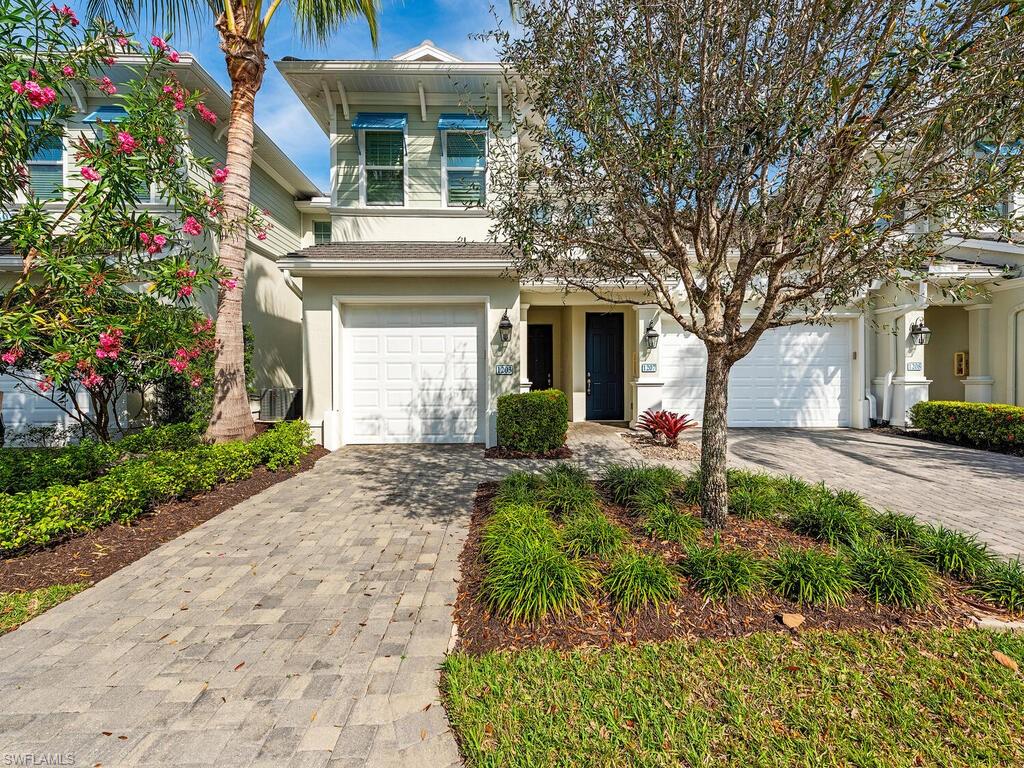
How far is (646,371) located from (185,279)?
8372 mm

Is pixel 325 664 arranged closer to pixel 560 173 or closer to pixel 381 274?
pixel 560 173

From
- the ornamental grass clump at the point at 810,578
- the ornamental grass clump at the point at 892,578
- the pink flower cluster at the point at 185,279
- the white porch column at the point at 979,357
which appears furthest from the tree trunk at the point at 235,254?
the white porch column at the point at 979,357

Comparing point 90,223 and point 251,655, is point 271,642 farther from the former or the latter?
point 90,223

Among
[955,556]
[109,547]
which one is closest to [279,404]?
[109,547]

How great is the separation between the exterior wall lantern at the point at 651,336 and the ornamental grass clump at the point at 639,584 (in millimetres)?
7193

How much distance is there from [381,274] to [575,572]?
6735 mm

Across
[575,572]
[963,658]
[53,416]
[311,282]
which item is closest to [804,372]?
[963,658]

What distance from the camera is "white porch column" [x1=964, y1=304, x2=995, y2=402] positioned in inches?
403

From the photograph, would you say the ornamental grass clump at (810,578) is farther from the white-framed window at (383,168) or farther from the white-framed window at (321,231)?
the white-framed window at (321,231)

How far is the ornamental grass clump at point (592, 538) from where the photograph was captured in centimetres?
358

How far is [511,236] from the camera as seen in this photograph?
14.0 ft

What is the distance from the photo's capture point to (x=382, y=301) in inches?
334

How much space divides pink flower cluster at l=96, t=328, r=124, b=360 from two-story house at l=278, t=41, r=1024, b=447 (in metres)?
4.59

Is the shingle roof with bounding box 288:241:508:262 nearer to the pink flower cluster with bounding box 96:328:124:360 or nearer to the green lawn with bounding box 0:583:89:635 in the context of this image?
the pink flower cluster with bounding box 96:328:124:360
